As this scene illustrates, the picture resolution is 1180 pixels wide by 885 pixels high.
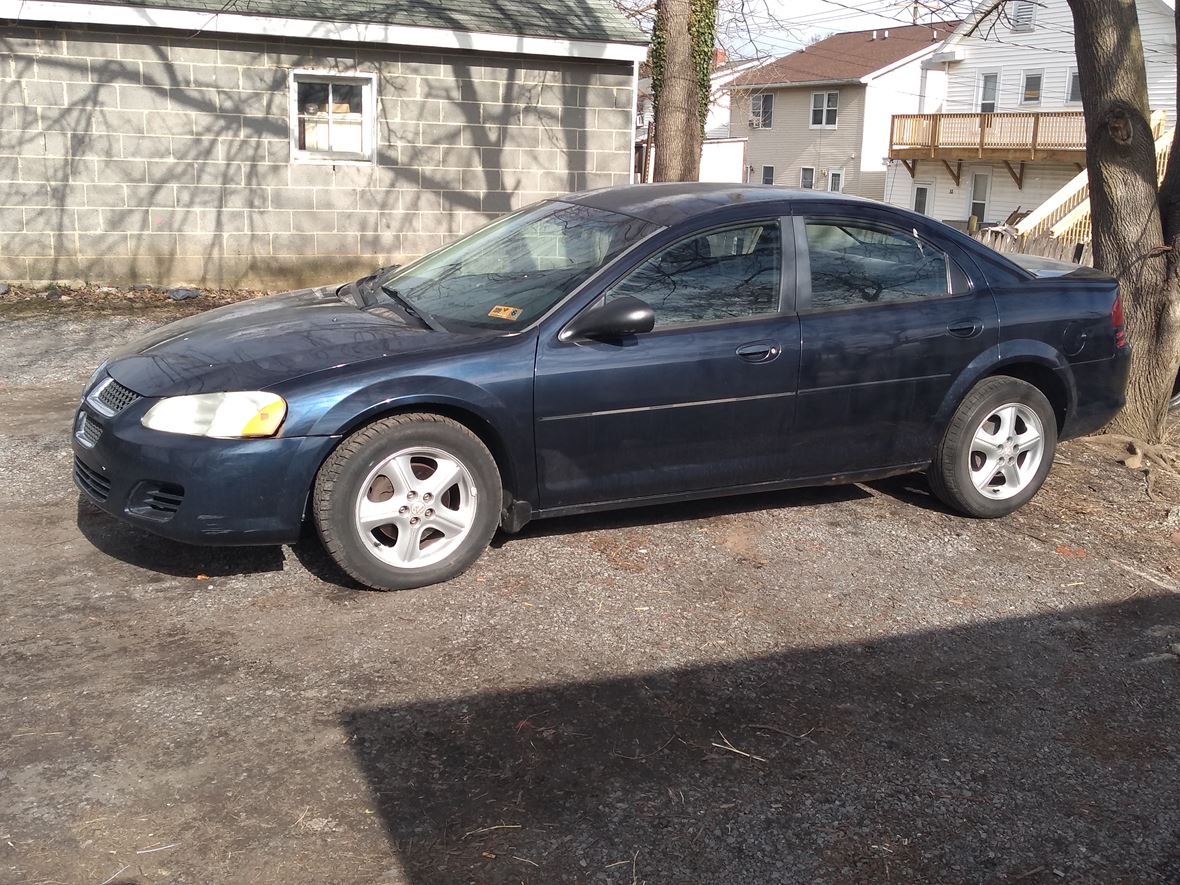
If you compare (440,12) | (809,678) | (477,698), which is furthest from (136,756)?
(440,12)

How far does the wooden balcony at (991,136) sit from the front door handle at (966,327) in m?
27.3

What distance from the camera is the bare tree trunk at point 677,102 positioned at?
12289 millimetres

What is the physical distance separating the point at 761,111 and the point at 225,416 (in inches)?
1811

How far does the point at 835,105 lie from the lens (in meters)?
44.4

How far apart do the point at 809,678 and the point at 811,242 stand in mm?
2208

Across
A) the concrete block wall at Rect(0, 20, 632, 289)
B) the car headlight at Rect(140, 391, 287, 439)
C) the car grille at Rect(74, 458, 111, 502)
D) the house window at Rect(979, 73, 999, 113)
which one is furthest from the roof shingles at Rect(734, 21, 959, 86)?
the car headlight at Rect(140, 391, 287, 439)

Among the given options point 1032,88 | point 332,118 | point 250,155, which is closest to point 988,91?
point 1032,88

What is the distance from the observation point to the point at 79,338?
9.91 meters

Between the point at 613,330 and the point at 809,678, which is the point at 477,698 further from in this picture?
the point at 613,330

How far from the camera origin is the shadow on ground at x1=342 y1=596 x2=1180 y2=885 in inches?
125

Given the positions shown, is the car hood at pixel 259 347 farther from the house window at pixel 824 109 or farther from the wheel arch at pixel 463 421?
the house window at pixel 824 109

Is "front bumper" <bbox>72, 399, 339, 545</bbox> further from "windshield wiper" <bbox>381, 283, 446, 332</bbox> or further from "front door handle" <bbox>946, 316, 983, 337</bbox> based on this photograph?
"front door handle" <bbox>946, 316, 983, 337</bbox>

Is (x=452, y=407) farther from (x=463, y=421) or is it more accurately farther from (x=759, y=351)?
(x=759, y=351)

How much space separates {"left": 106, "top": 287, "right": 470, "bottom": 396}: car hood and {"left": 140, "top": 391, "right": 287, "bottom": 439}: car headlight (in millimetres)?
45
